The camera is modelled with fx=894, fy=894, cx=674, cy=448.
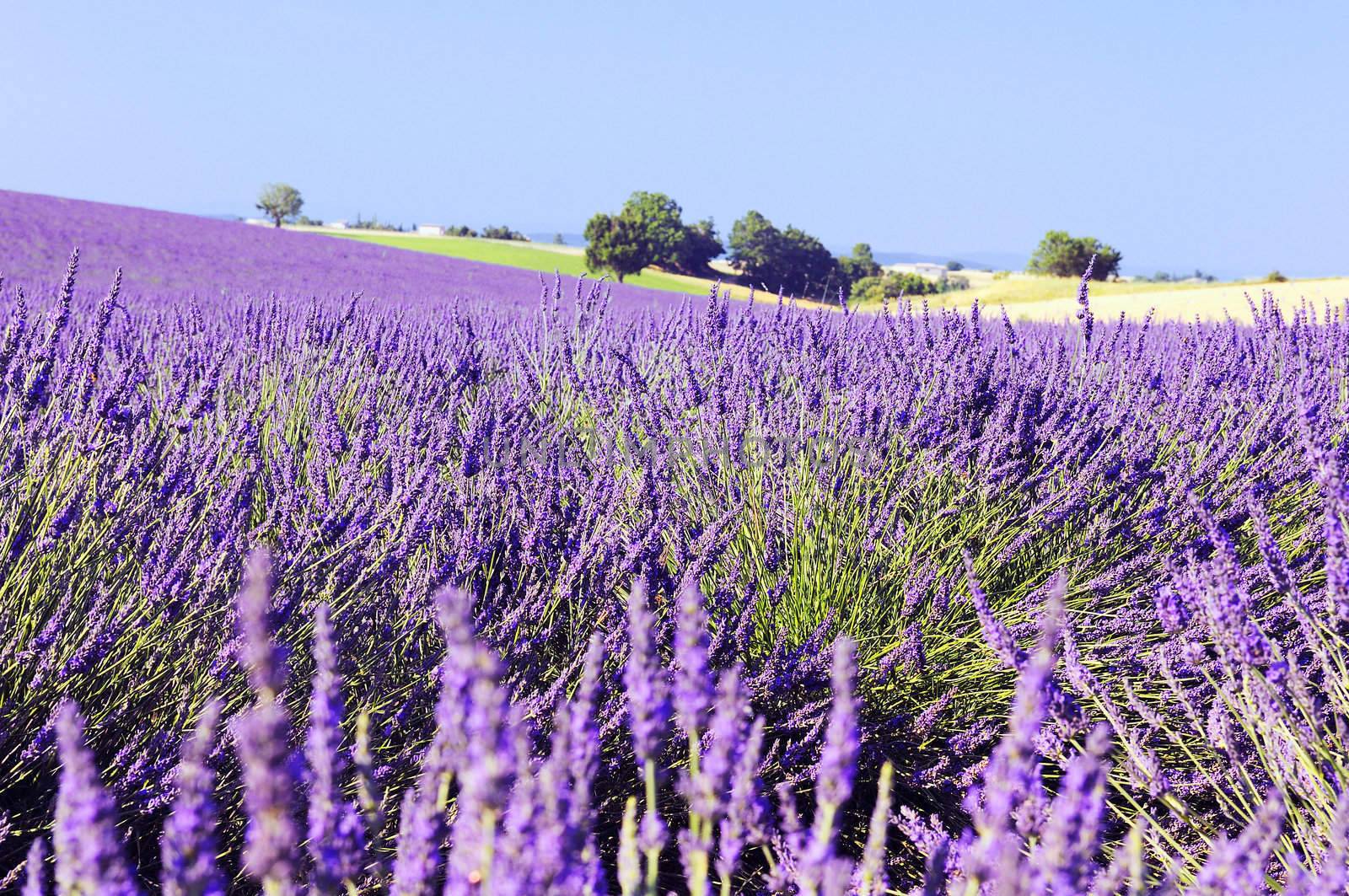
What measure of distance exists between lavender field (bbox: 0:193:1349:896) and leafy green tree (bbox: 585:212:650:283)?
123 feet

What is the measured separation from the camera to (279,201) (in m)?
56.1

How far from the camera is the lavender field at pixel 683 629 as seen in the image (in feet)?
2.30

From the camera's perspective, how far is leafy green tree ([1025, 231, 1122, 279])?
3906 centimetres

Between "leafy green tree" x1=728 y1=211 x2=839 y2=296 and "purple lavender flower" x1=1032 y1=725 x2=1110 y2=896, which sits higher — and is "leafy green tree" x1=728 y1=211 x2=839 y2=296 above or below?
above

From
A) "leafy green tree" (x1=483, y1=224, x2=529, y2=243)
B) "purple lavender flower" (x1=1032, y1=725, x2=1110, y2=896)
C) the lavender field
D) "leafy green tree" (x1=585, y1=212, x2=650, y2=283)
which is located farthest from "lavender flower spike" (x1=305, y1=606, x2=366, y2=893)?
"leafy green tree" (x1=483, y1=224, x2=529, y2=243)

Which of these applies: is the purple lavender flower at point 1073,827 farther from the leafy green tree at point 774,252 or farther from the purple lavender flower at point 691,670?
the leafy green tree at point 774,252

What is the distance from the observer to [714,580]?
89.7 inches

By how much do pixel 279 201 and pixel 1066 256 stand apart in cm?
4580

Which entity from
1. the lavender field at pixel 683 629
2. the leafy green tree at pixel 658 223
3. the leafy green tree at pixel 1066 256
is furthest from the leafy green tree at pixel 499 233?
the lavender field at pixel 683 629

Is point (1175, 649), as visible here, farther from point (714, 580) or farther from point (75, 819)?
point (75, 819)

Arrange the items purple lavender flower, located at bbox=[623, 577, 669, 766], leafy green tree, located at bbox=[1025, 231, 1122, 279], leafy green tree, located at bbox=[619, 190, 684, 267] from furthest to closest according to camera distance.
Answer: leafy green tree, located at bbox=[619, 190, 684, 267]
leafy green tree, located at bbox=[1025, 231, 1122, 279]
purple lavender flower, located at bbox=[623, 577, 669, 766]

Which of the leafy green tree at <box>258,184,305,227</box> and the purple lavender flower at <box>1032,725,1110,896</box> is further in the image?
the leafy green tree at <box>258,184,305,227</box>

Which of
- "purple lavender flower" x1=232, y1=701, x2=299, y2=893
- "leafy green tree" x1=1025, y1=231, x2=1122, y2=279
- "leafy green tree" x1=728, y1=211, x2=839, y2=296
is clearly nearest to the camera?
"purple lavender flower" x1=232, y1=701, x2=299, y2=893

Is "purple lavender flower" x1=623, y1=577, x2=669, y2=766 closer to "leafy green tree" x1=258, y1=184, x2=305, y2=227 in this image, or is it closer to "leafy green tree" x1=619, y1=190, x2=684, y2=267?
"leafy green tree" x1=619, y1=190, x2=684, y2=267
